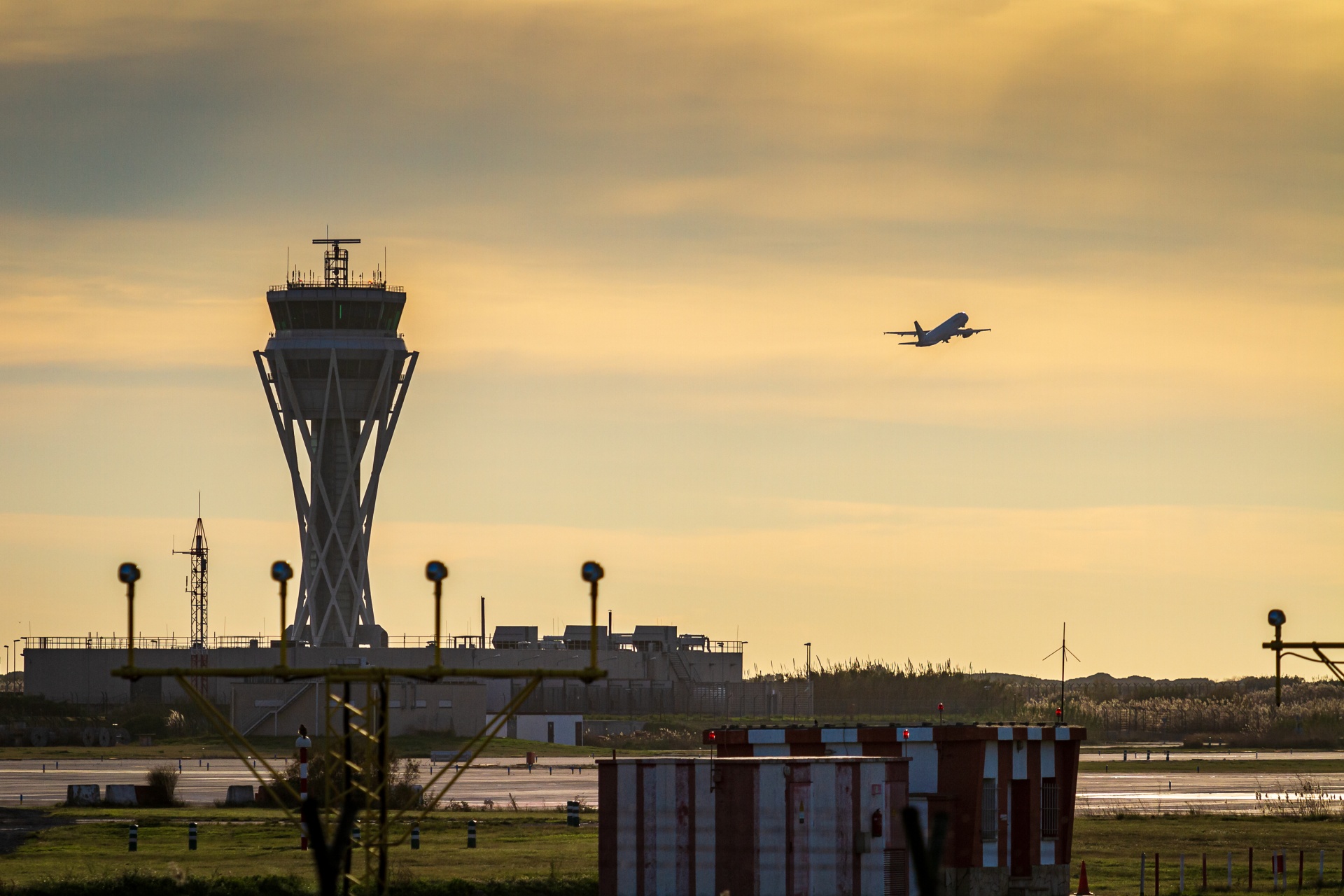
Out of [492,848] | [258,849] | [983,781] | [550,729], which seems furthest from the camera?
[550,729]

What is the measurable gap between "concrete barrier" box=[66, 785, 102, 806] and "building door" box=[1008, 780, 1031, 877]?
143 feet

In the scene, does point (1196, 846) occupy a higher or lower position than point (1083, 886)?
lower

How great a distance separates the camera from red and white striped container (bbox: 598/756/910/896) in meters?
41.6

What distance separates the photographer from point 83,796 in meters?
79.1

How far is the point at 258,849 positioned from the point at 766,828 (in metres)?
22.3

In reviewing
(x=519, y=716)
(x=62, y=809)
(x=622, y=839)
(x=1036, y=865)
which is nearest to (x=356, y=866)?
(x=622, y=839)

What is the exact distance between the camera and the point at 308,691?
14850 centimetres

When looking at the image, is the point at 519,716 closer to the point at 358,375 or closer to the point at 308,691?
the point at 308,691

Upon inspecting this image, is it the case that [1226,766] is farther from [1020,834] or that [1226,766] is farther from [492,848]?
[1020,834]

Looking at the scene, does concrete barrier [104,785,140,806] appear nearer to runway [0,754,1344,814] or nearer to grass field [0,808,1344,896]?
runway [0,754,1344,814]

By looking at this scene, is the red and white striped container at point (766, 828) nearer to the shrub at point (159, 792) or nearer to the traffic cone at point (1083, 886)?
the traffic cone at point (1083, 886)

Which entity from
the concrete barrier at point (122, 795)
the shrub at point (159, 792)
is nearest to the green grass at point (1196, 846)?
the shrub at point (159, 792)

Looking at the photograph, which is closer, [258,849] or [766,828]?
[766,828]

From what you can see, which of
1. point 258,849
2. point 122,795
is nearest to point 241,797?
point 122,795
